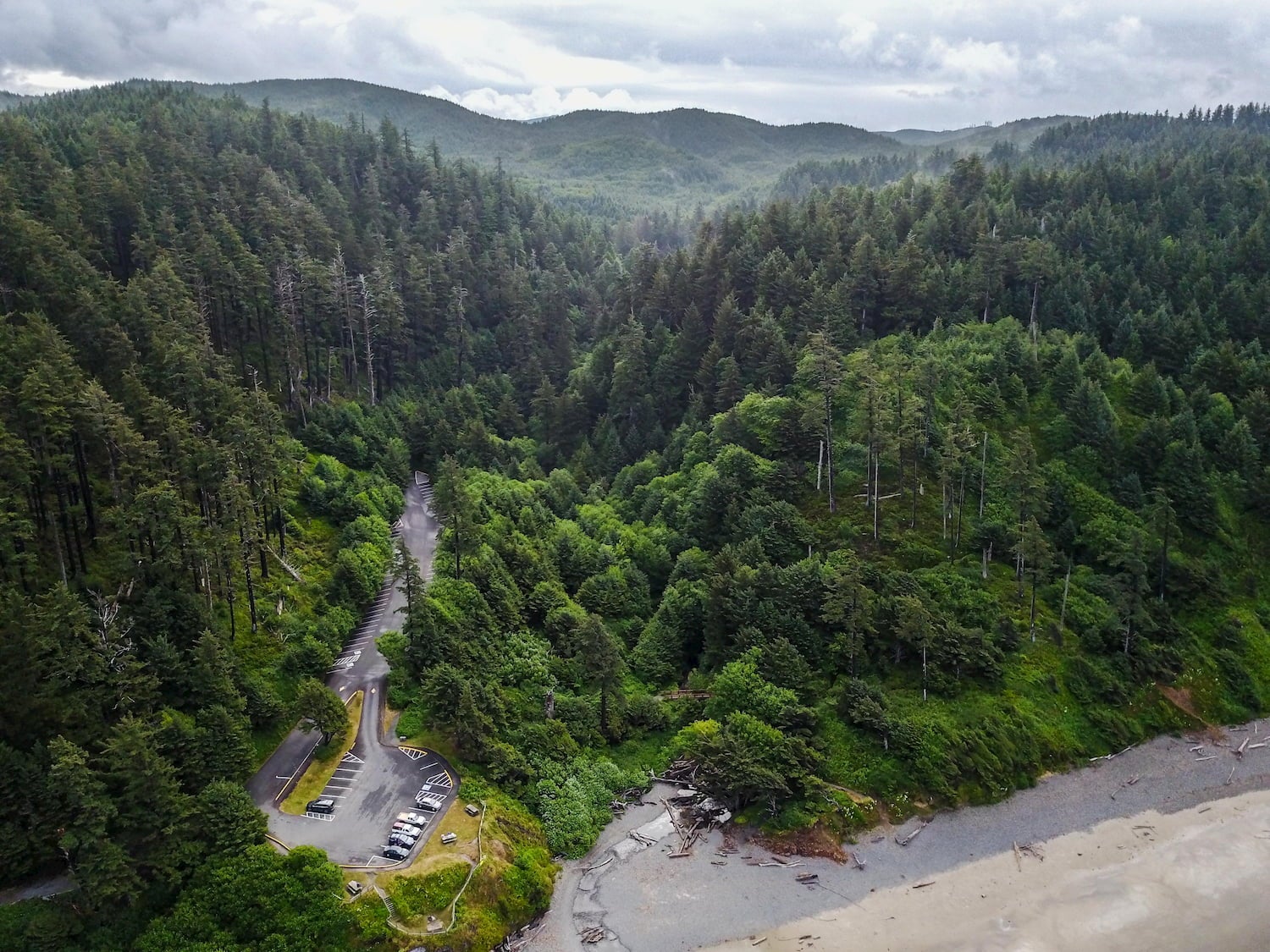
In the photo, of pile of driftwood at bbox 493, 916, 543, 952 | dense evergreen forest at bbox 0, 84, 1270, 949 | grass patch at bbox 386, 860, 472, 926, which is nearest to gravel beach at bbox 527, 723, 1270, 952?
pile of driftwood at bbox 493, 916, 543, 952

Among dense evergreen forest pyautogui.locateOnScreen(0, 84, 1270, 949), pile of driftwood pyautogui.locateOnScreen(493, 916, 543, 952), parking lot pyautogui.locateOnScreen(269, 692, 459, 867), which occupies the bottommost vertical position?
pile of driftwood pyautogui.locateOnScreen(493, 916, 543, 952)

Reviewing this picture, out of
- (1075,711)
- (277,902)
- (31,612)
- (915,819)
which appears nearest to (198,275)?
(31,612)

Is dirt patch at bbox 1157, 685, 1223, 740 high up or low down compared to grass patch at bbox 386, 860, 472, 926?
down

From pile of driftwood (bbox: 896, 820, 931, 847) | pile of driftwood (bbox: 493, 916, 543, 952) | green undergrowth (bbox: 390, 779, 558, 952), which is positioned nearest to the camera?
green undergrowth (bbox: 390, 779, 558, 952)

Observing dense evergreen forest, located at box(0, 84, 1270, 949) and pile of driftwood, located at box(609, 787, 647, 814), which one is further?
pile of driftwood, located at box(609, 787, 647, 814)

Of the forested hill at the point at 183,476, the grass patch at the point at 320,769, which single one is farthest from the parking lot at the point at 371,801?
the forested hill at the point at 183,476

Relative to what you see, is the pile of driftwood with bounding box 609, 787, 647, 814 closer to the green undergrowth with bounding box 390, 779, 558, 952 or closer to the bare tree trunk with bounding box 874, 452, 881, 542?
the green undergrowth with bounding box 390, 779, 558, 952
